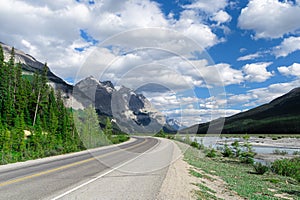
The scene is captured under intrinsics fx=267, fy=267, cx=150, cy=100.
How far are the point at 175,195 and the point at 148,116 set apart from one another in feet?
132

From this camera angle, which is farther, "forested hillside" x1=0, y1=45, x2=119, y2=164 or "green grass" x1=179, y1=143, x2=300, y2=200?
"forested hillside" x1=0, y1=45, x2=119, y2=164

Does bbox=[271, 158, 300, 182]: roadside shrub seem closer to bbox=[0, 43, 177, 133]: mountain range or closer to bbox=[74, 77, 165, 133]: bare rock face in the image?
bbox=[0, 43, 177, 133]: mountain range

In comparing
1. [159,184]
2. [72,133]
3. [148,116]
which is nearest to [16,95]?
[72,133]

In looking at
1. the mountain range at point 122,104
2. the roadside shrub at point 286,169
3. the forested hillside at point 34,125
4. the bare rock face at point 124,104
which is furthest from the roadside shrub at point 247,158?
the forested hillside at point 34,125

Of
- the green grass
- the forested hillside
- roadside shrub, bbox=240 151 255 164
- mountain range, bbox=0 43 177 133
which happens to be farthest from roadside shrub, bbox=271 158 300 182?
the forested hillside

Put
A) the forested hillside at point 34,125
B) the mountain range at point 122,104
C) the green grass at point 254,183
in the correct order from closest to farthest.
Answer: the green grass at point 254,183
the forested hillside at point 34,125
the mountain range at point 122,104

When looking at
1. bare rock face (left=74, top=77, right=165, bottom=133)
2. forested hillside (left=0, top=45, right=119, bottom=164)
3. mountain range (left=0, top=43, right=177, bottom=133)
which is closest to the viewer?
forested hillside (left=0, top=45, right=119, bottom=164)

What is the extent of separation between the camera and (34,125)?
52000mm

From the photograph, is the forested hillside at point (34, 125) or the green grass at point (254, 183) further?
the forested hillside at point (34, 125)

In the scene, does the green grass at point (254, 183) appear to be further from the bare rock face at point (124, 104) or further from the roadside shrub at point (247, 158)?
the bare rock face at point (124, 104)

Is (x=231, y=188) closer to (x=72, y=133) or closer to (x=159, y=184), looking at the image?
(x=159, y=184)

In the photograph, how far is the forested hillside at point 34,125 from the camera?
86.2 feet

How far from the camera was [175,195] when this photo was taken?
31.1ft

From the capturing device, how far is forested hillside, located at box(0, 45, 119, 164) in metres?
26.3
